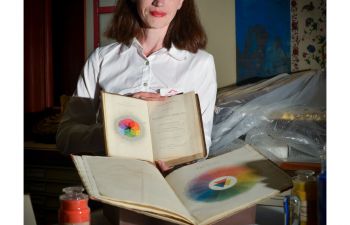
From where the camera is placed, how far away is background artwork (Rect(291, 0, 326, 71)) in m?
0.83

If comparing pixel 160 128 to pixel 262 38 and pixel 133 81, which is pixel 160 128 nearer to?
pixel 133 81

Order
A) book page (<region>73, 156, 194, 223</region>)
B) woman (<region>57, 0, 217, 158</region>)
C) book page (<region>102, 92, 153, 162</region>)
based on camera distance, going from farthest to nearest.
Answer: woman (<region>57, 0, 217, 158</region>) → book page (<region>102, 92, 153, 162</region>) → book page (<region>73, 156, 194, 223</region>)

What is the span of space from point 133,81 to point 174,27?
15 centimetres

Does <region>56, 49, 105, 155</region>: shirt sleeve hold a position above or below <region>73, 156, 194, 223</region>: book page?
above

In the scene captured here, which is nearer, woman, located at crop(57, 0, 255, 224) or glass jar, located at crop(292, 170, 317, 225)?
glass jar, located at crop(292, 170, 317, 225)

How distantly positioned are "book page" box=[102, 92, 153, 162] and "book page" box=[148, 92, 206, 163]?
17mm

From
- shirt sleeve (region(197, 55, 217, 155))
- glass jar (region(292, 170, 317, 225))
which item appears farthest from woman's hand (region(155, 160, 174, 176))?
glass jar (region(292, 170, 317, 225))

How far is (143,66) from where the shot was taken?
0.93 metres

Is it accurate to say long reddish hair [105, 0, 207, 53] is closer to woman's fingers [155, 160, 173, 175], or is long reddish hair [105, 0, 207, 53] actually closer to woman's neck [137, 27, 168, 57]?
woman's neck [137, 27, 168, 57]

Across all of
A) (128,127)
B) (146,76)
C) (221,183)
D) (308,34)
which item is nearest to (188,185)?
(221,183)

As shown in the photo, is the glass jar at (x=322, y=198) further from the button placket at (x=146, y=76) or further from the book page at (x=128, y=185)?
the button placket at (x=146, y=76)

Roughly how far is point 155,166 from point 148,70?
0.73 ft

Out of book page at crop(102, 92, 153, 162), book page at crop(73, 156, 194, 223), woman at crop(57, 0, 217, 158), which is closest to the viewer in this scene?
book page at crop(73, 156, 194, 223)
